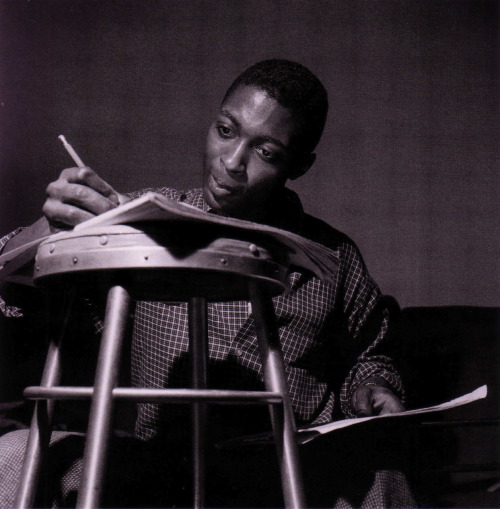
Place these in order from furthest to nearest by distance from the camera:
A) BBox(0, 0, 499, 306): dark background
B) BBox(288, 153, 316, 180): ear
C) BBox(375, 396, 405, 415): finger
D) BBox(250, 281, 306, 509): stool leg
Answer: BBox(0, 0, 499, 306): dark background, BBox(288, 153, 316, 180): ear, BBox(375, 396, 405, 415): finger, BBox(250, 281, 306, 509): stool leg

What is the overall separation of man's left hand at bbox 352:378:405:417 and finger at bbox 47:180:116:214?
60 centimetres

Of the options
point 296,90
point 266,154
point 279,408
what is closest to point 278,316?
point 266,154

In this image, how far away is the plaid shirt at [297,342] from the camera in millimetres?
1358

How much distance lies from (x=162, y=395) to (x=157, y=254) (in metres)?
0.15

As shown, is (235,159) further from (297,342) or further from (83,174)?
(83,174)

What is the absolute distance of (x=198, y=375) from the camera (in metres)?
1.07

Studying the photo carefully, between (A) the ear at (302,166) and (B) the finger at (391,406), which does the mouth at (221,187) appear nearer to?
(A) the ear at (302,166)

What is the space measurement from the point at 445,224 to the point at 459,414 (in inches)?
22.0

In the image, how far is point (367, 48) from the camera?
7.00ft

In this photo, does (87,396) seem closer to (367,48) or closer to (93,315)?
(93,315)

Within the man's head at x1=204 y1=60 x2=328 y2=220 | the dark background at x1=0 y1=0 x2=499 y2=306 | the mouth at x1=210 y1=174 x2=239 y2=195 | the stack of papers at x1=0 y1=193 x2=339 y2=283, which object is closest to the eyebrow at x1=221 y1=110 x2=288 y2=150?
the man's head at x1=204 y1=60 x2=328 y2=220

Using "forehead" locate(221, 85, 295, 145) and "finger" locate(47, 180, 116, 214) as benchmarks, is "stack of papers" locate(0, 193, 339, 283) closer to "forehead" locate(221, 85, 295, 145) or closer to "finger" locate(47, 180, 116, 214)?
"finger" locate(47, 180, 116, 214)

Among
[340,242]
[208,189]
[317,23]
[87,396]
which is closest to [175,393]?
[87,396]

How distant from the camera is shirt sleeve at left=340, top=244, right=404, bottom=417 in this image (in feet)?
4.61
